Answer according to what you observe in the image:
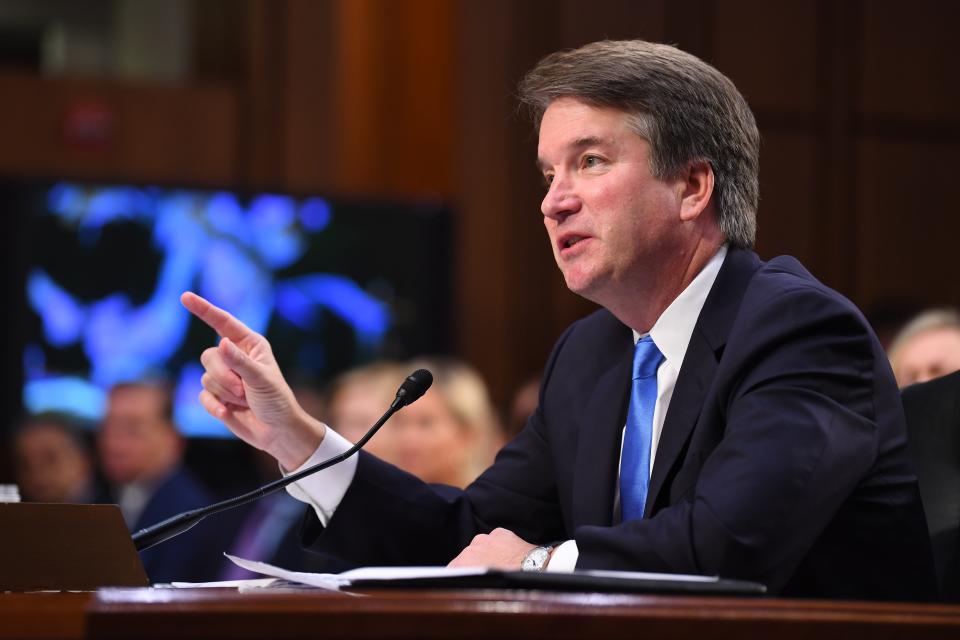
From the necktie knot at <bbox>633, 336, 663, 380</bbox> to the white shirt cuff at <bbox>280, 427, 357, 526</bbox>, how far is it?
45 cm

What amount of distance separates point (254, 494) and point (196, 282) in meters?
4.04

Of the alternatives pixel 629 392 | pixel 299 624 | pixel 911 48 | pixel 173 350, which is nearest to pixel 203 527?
pixel 173 350

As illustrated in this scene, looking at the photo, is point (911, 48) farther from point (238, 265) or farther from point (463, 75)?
point (238, 265)

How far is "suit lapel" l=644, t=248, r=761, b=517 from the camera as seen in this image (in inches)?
73.9

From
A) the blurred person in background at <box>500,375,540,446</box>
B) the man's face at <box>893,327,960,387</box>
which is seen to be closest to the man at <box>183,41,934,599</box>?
the man's face at <box>893,327,960,387</box>

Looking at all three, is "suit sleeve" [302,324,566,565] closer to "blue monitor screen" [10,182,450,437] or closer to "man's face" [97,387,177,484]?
"man's face" [97,387,177,484]

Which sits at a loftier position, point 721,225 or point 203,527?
point 721,225

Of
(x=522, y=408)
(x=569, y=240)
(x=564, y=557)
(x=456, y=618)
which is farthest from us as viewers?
(x=522, y=408)

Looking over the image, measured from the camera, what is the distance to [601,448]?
6.77ft

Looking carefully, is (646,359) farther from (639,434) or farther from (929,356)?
(929,356)

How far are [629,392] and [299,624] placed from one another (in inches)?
43.9

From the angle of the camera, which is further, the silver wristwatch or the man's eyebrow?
the man's eyebrow

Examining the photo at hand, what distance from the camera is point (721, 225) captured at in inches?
84.4

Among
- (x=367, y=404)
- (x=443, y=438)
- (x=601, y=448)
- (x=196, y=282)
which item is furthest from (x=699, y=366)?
(x=196, y=282)
